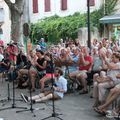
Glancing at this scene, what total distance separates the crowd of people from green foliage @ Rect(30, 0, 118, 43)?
13.6 meters

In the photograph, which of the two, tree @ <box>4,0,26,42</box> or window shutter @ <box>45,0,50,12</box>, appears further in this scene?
window shutter @ <box>45,0,50,12</box>

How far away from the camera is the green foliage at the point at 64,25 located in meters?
29.5

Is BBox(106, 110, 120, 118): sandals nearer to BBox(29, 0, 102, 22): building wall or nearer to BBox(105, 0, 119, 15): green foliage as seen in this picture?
BBox(105, 0, 119, 15): green foliage

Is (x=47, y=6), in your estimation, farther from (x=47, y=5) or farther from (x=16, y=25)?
(x=16, y=25)

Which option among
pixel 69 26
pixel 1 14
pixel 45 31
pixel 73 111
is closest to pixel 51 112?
pixel 73 111

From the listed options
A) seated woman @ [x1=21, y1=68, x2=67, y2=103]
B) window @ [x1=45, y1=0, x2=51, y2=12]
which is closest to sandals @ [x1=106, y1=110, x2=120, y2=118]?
seated woman @ [x1=21, y1=68, x2=67, y2=103]


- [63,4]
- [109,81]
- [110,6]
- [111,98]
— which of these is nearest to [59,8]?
[63,4]

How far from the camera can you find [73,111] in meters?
10.6

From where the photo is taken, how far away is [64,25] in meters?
31.7

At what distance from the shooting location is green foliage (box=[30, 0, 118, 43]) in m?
29.5

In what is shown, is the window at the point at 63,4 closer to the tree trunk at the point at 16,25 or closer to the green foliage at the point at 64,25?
the green foliage at the point at 64,25

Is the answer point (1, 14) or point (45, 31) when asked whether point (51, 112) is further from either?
point (1, 14)

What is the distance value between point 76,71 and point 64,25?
60.8 feet

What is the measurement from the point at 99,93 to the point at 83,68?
3.15 m
